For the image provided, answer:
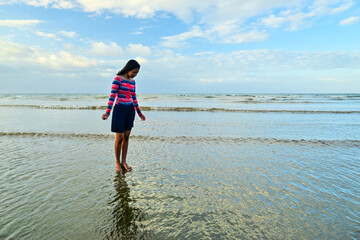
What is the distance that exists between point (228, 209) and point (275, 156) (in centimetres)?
386

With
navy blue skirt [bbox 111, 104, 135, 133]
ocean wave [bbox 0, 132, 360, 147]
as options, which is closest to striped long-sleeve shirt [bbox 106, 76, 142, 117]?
→ navy blue skirt [bbox 111, 104, 135, 133]

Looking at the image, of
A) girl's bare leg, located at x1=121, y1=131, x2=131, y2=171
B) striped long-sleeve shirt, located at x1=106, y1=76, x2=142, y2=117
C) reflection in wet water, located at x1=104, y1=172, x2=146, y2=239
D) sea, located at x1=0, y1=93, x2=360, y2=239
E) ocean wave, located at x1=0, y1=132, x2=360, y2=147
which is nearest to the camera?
reflection in wet water, located at x1=104, y1=172, x2=146, y2=239

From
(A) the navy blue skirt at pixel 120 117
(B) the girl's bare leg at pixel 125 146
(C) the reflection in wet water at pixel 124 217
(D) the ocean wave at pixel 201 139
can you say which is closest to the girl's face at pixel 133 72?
(A) the navy blue skirt at pixel 120 117

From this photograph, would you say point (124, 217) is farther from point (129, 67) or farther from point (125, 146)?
point (129, 67)

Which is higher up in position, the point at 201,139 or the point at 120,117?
the point at 120,117

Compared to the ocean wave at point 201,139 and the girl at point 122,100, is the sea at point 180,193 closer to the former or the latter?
the girl at point 122,100

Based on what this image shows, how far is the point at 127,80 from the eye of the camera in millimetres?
4918

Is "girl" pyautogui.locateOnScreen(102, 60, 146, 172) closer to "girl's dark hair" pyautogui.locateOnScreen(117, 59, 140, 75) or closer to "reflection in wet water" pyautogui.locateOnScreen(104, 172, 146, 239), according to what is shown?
"girl's dark hair" pyautogui.locateOnScreen(117, 59, 140, 75)

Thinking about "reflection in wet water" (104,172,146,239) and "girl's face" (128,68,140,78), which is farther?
"girl's face" (128,68,140,78)

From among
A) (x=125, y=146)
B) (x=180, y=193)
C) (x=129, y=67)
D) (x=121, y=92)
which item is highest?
(x=129, y=67)

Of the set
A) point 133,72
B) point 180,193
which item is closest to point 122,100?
point 133,72

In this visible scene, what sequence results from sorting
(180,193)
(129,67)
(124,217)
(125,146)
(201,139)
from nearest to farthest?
(124,217) < (180,193) < (129,67) < (125,146) < (201,139)

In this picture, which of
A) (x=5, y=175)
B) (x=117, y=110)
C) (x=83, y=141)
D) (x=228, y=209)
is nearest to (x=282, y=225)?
(x=228, y=209)

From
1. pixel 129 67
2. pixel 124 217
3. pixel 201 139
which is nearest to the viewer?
pixel 124 217
